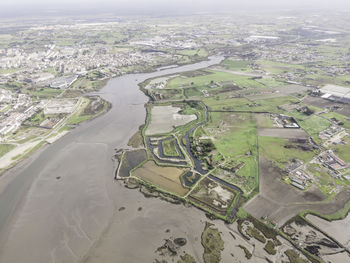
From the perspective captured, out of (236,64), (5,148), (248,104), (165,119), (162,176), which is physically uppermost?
(5,148)

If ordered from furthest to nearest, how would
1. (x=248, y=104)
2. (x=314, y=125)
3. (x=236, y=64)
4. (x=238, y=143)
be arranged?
(x=236, y=64) < (x=248, y=104) < (x=314, y=125) < (x=238, y=143)

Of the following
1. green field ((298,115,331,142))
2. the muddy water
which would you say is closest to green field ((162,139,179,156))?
the muddy water

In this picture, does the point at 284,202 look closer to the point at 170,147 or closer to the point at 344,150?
the point at 344,150

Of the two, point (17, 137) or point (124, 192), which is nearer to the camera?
point (124, 192)

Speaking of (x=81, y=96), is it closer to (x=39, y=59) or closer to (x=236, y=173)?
(x=236, y=173)

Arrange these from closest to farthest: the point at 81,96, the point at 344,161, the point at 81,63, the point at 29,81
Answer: the point at 344,161 < the point at 81,96 < the point at 29,81 < the point at 81,63

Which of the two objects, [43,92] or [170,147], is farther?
[43,92]

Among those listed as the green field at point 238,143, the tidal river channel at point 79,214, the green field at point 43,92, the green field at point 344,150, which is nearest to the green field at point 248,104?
the green field at point 238,143

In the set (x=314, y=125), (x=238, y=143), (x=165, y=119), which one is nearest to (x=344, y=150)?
(x=314, y=125)

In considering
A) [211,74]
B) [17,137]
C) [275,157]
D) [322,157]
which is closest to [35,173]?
[17,137]
